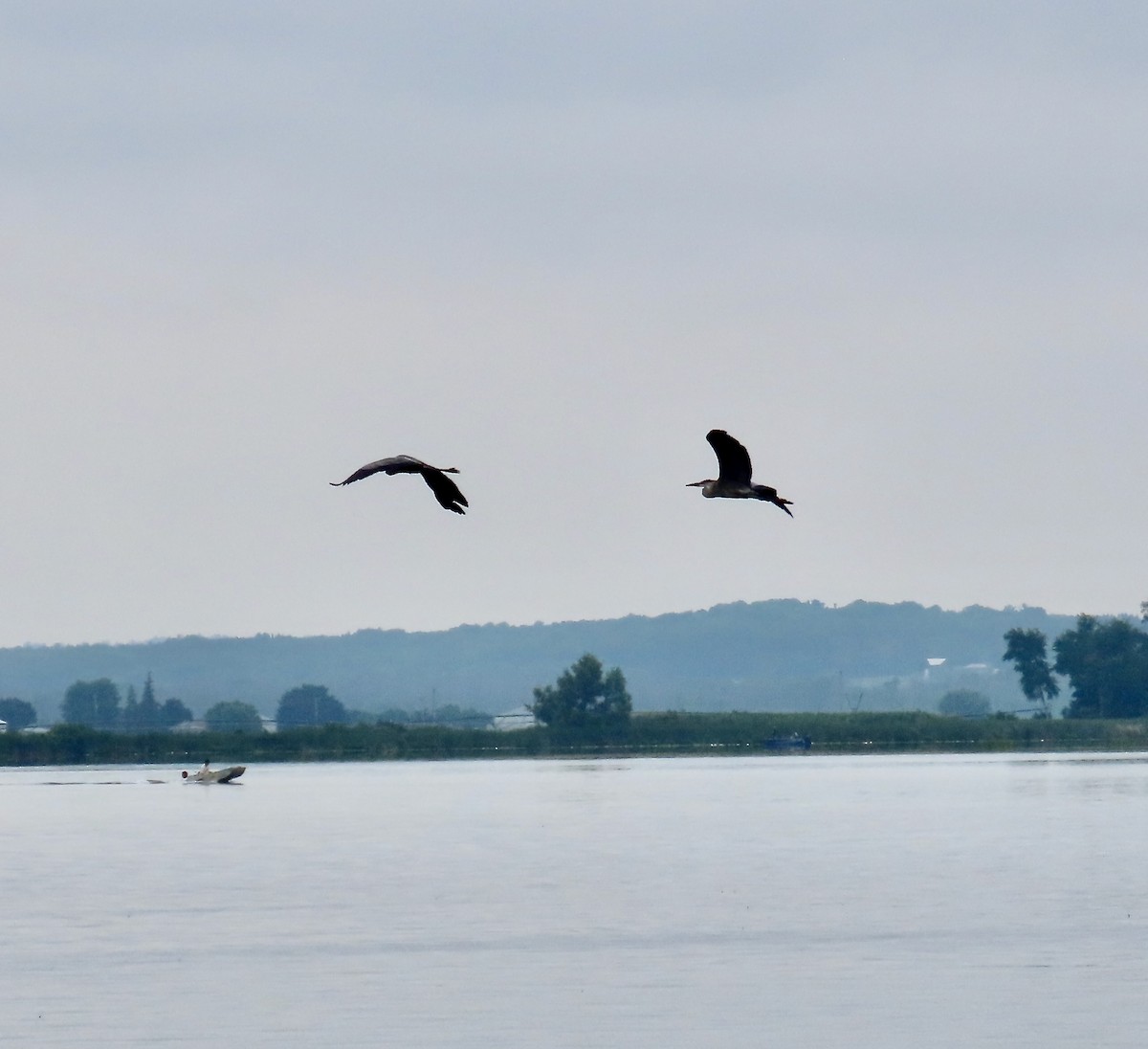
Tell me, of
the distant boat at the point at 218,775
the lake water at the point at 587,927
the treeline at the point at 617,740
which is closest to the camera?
the lake water at the point at 587,927

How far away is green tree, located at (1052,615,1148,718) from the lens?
188 metres

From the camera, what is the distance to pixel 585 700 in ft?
609

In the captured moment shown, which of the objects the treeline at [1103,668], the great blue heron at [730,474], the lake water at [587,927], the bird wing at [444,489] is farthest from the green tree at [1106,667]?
the bird wing at [444,489]

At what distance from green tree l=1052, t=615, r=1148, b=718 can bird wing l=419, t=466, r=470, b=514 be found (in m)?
172

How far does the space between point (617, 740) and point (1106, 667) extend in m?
41.0

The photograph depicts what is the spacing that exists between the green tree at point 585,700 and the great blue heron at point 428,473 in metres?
160

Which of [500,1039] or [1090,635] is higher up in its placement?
[1090,635]

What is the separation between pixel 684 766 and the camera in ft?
428

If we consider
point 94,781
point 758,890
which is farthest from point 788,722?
point 758,890

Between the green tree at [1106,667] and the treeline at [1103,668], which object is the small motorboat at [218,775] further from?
the green tree at [1106,667]

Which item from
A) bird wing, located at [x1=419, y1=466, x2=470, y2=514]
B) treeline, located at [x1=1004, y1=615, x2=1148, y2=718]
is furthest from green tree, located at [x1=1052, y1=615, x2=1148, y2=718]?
bird wing, located at [x1=419, y1=466, x2=470, y2=514]

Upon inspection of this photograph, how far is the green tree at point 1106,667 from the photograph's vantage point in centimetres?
18850

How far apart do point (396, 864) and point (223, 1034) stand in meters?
24.7

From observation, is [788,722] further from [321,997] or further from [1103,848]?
[321,997]
